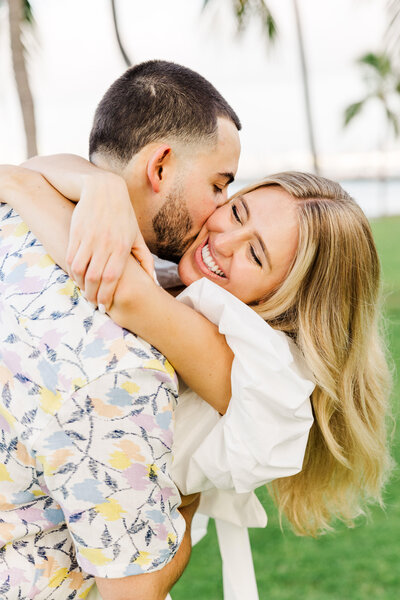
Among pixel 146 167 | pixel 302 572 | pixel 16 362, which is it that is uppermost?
pixel 146 167

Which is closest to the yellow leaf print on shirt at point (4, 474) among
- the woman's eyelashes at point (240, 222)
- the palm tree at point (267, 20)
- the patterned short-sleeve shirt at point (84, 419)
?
the patterned short-sleeve shirt at point (84, 419)

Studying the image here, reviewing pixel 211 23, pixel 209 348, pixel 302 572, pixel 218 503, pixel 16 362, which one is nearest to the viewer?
pixel 16 362

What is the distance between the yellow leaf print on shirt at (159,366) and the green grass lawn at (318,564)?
7.29ft

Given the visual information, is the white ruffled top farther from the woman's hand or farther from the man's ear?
the man's ear

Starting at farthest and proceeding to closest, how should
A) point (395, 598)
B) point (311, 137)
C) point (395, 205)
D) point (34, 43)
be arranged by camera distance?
point (395, 205), point (311, 137), point (34, 43), point (395, 598)

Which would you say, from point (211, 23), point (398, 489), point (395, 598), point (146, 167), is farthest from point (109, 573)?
point (211, 23)

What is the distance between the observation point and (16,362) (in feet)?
5.00

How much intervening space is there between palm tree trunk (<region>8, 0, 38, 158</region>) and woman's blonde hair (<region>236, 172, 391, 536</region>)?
511 cm

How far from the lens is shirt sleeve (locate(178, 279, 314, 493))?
A: 1737mm

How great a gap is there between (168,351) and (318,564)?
299cm

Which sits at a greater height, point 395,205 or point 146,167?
point 146,167

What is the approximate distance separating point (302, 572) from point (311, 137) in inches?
755

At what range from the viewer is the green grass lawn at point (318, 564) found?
12.7 ft

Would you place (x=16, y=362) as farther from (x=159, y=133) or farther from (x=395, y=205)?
(x=395, y=205)
